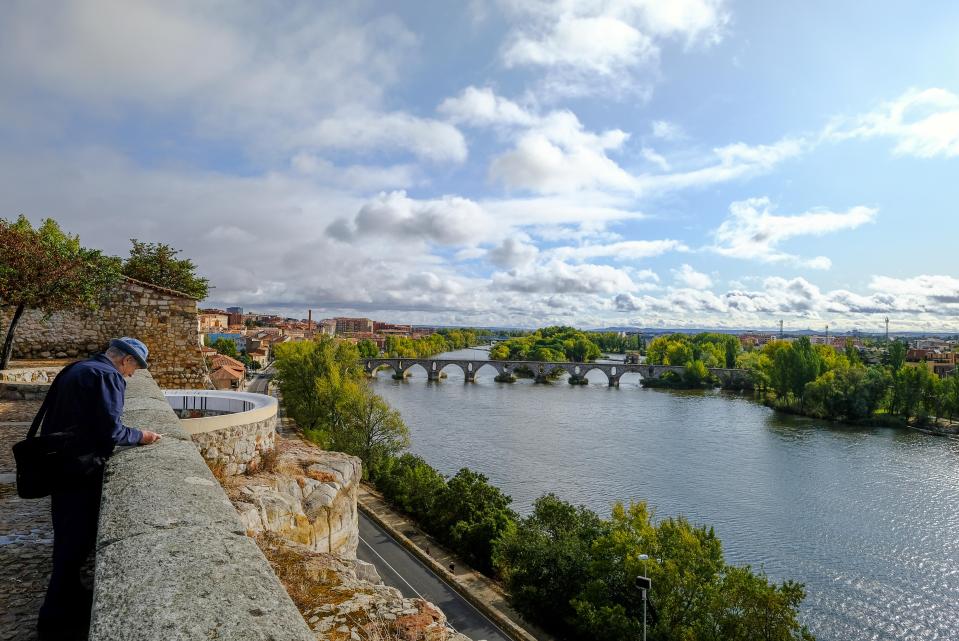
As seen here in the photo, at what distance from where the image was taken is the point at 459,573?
13484 millimetres

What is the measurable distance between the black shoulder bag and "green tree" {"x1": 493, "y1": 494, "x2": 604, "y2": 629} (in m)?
10.5

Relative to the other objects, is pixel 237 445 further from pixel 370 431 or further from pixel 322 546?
pixel 370 431

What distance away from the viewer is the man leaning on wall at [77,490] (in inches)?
72.0

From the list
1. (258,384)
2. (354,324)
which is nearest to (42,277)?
(258,384)

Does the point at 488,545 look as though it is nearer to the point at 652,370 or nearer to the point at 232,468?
the point at 232,468

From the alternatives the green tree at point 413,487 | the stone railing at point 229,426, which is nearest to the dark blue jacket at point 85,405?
the stone railing at point 229,426

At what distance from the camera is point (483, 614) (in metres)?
11.5

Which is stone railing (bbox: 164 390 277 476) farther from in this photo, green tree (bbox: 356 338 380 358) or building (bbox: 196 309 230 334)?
green tree (bbox: 356 338 380 358)

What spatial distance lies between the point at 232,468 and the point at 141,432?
2.48 metres

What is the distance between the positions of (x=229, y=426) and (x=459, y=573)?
34.0ft

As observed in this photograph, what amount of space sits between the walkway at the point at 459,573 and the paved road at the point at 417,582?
0.18 meters

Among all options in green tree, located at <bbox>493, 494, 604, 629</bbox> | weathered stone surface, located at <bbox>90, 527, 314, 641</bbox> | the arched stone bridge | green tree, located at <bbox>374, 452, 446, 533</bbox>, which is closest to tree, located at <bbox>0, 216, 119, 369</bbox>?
weathered stone surface, located at <bbox>90, 527, 314, 641</bbox>

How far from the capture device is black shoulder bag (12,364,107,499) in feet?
6.16

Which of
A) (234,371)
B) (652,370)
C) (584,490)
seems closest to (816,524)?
(584,490)
